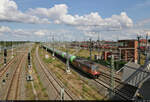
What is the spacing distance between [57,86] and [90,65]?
8672 mm

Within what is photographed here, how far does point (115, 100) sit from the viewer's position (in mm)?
20281

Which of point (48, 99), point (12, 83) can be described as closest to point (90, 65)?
point (48, 99)

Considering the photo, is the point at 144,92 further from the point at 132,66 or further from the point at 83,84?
the point at 83,84

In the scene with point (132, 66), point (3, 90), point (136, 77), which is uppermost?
point (132, 66)

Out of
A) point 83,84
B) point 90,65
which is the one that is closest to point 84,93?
point 83,84

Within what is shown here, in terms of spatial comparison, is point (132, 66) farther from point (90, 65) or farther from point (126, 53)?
point (126, 53)

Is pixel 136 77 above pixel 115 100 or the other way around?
above

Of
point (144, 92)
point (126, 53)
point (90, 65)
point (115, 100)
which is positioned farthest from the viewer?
point (126, 53)

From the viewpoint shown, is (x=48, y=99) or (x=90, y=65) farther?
(x=90, y=65)

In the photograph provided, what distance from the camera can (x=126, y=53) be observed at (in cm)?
4734

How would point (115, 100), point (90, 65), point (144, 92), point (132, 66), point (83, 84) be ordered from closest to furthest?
point (144, 92), point (115, 100), point (132, 66), point (83, 84), point (90, 65)

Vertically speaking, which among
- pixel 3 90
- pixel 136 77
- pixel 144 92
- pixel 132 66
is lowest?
pixel 3 90

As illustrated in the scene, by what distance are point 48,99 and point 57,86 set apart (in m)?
5.75

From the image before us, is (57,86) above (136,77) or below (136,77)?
below
